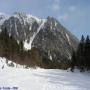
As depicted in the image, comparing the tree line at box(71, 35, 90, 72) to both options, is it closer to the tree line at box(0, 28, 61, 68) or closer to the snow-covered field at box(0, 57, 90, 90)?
the tree line at box(0, 28, 61, 68)

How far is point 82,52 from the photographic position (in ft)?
206

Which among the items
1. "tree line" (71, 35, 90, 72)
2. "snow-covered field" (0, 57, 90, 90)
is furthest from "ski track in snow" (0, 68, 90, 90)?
"tree line" (71, 35, 90, 72)

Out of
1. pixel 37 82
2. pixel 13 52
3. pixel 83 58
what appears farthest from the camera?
pixel 13 52

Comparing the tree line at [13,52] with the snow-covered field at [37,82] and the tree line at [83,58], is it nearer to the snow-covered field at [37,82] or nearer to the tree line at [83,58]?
the tree line at [83,58]

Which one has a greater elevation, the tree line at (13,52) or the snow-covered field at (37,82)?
the tree line at (13,52)

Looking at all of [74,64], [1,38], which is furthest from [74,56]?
[1,38]

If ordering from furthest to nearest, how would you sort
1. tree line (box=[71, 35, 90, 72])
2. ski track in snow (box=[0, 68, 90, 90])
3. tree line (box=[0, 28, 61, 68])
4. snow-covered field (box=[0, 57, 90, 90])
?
tree line (box=[0, 28, 61, 68]) < tree line (box=[71, 35, 90, 72]) < ski track in snow (box=[0, 68, 90, 90]) < snow-covered field (box=[0, 57, 90, 90])

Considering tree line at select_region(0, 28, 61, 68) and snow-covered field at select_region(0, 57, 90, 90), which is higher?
tree line at select_region(0, 28, 61, 68)

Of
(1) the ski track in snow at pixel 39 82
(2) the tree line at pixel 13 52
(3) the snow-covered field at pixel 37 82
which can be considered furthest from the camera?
(2) the tree line at pixel 13 52

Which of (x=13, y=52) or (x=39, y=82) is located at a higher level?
(x=13, y=52)

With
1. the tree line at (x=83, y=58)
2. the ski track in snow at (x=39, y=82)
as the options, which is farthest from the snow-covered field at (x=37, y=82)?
the tree line at (x=83, y=58)

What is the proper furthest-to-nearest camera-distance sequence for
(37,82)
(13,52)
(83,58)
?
(13,52) → (83,58) → (37,82)

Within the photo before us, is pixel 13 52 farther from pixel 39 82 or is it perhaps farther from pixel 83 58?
pixel 39 82

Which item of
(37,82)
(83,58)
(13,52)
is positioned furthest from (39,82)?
(13,52)
